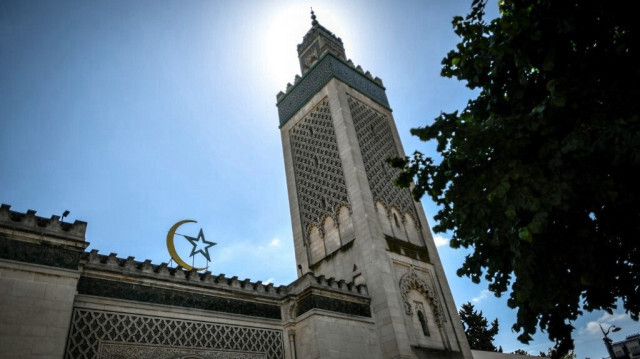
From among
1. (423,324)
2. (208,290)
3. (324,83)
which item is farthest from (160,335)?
(324,83)

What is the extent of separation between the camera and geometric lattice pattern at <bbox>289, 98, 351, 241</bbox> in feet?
53.4

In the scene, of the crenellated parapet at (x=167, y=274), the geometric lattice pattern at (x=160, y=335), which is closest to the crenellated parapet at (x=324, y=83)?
the crenellated parapet at (x=167, y=274)

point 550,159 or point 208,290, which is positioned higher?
point 208,290

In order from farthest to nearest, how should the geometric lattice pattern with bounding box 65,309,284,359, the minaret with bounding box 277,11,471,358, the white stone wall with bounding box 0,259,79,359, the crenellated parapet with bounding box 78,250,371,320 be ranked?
the minaret with bounding box 277,11,471,358 < the crenellated parapet with bounding box 78,250,371,320 < the geometric lattice pattern with bounding box 65,309,284,359 < the white stone wall with bounding box 0,259,79,359

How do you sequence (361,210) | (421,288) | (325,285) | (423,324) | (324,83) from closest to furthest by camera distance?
(325,285), (423,324), (421,288), (361,210), (324,83)

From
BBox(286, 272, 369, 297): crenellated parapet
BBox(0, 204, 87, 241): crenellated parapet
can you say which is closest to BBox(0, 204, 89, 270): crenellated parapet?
BBox(0, 204, 87, 241): crenellated parapet

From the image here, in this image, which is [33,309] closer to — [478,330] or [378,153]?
[378,153]

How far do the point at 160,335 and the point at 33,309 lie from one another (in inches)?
105

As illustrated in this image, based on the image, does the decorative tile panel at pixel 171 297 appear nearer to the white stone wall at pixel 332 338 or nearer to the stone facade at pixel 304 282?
the stone facade at pixel 304 282

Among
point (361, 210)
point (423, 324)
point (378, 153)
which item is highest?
point (378, 153)

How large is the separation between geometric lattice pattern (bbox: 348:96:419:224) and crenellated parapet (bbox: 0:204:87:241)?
1002 centimetres

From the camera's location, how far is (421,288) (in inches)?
573

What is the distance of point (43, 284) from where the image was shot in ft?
25.6

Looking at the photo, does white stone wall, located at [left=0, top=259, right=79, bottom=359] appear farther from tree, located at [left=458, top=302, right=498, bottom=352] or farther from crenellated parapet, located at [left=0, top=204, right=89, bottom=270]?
tree, located at [left=458, top=302, right=498, bottom=352]
